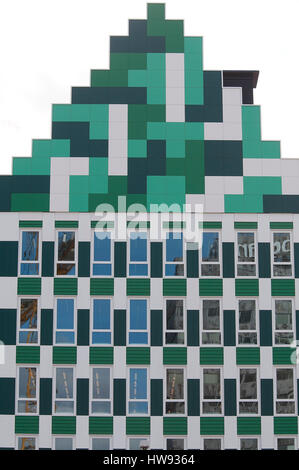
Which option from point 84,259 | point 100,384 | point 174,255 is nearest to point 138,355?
point 100,384

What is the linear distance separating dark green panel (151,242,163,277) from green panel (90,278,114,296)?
4.92ft

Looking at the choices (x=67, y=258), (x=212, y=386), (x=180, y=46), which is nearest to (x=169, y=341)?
(x=212, y=386)

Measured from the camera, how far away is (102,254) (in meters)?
33.1

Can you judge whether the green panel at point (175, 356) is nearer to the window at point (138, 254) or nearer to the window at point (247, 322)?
A: the window at point (247, 322)

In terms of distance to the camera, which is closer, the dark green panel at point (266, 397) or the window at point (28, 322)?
the dark green panel at point (266, 397)

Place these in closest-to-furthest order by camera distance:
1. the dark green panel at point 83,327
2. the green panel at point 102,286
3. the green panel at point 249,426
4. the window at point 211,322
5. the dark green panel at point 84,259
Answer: the green panel at point 249,426
the dark green panel at point 83,327
the window at point 211,322
the green panel at point 102,286
the dark green panel at point 84,259

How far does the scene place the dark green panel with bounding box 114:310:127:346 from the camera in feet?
107

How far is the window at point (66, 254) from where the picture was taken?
108 ft

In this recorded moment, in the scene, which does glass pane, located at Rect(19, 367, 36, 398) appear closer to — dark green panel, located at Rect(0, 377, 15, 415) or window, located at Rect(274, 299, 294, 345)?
dark green panel, located at Rect(0, 377, 15, 415)

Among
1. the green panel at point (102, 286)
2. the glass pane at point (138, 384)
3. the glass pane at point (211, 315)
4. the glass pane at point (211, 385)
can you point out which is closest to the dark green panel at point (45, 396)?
the glass pane at point (138, 384)

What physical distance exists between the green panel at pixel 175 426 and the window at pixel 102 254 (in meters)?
5.41
